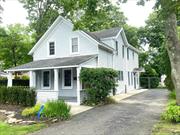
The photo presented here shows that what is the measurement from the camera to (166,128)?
871 cm

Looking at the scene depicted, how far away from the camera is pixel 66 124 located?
984 cm

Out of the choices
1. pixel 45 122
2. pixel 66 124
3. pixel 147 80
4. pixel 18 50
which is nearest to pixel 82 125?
pixel 66 124

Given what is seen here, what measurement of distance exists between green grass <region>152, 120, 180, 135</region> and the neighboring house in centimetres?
856

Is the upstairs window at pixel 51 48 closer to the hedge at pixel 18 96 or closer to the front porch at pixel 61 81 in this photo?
the front porch at pixel 61 81

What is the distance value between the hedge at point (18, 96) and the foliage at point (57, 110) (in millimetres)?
3858

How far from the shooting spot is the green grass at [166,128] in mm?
8094

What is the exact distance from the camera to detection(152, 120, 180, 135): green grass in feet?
26.6

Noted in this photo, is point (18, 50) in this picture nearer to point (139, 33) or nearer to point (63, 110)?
point (63, 110)

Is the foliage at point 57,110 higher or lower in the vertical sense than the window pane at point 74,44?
lower

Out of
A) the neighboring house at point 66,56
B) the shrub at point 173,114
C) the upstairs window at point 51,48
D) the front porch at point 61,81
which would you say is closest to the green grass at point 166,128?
the shrub at point 173,114

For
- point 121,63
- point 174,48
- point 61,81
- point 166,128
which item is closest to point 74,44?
point 61,81

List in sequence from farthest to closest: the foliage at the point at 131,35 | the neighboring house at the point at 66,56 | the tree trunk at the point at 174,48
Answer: the foliage at the point at 131,35 < the neighboring house at the point at 66,56 < the tree trunk at the point at 174,48

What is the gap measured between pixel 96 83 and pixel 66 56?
→ 254 inches

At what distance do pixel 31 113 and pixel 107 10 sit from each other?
336 inches
